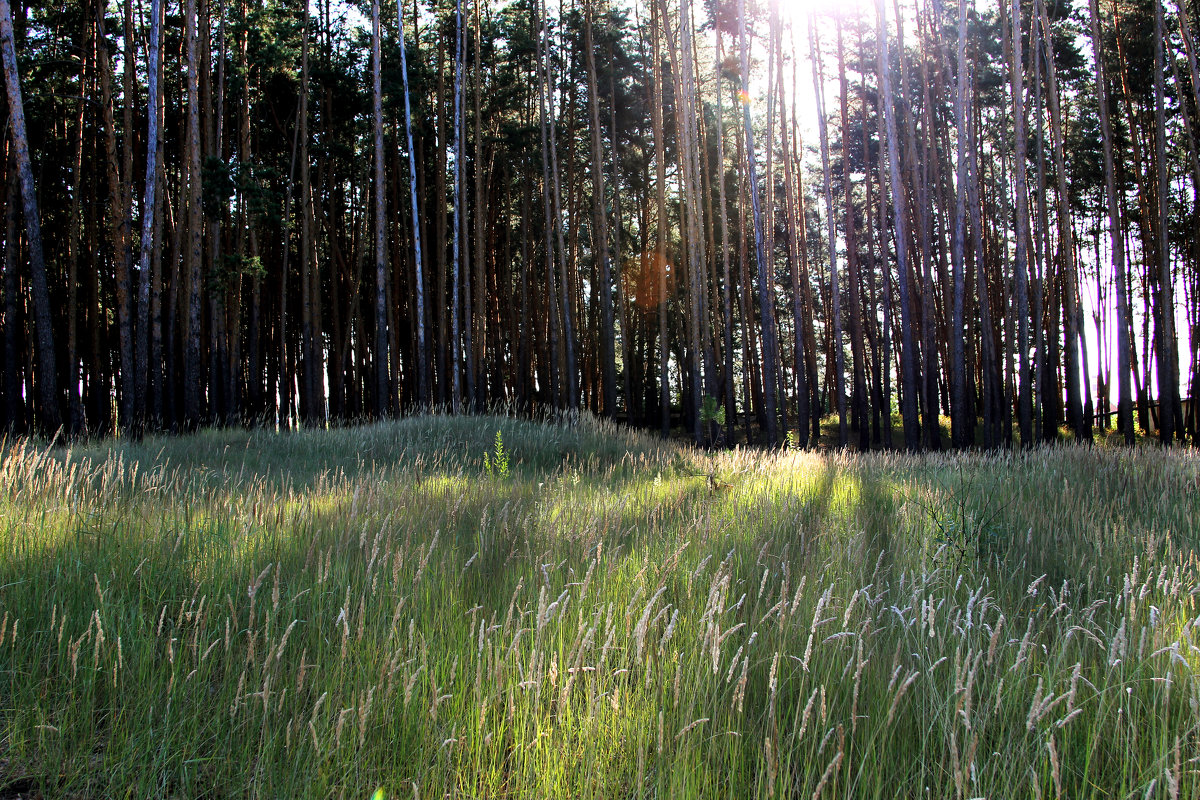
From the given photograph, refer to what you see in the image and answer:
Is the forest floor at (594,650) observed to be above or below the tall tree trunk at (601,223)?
below

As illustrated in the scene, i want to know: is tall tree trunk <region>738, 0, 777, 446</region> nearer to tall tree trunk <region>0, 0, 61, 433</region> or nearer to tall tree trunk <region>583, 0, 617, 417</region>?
tall tree trunk <region>583, 0, 617, 417</region>

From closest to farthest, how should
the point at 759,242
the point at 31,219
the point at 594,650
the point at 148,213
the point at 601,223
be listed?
the point at 594,650
the point at 31,219
the point at 148,213
the point at 759,242
the point at 601,223

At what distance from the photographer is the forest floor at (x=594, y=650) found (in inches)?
60.6

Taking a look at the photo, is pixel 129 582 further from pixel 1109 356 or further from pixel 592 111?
pixel 1109 356

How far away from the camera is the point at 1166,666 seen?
78.7 inches

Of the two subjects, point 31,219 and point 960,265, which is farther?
point 960,265

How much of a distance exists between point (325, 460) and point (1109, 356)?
26.4 m

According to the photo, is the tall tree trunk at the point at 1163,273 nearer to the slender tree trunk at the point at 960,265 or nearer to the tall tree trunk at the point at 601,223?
the slender tree trunk at the point at 960,265

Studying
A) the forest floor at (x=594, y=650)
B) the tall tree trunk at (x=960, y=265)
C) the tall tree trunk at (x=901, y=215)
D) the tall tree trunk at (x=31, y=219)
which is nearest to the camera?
the forest floor at (x=594, y=650)

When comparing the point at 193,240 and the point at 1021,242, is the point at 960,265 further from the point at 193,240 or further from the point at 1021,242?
the point at 193,240

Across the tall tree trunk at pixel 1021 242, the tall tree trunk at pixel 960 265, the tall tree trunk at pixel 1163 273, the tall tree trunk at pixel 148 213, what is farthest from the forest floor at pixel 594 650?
the tall tree trunk at pixel 1163 273

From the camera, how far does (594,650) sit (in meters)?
1.89

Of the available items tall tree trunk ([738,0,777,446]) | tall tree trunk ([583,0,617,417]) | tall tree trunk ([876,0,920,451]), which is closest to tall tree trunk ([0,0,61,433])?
tall tree trunk ([583,0,617,417])

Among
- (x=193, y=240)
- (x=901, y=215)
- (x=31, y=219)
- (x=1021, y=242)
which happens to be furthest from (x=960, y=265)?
(x=31, y=219)
